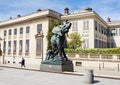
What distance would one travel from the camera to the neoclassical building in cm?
3200

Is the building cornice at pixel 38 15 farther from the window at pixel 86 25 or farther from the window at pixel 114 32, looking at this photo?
the window at pixel 114 32

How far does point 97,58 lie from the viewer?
2566 cm

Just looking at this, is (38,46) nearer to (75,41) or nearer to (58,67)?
(75,41)

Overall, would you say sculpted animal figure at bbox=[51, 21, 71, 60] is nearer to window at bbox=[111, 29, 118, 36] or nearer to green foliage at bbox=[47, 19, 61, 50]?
green foliage at bbox=[47, 19, 61, 50]

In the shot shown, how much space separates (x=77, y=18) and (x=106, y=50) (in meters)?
10.7

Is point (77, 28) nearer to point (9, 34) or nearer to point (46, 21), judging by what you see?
point (46, 21)

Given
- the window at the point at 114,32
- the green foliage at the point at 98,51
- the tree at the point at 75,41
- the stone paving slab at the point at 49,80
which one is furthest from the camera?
the window at the point at 114,32

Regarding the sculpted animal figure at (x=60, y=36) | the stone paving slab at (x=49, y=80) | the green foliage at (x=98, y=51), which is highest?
the sculpted animal figure at (x=60, y=36)

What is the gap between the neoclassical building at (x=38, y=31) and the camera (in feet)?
105

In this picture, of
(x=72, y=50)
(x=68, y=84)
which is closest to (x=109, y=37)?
(x=72, y=50)

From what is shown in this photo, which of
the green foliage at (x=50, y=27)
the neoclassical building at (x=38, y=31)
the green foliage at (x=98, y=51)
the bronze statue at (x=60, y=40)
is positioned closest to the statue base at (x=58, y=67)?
the bronze statue at (x=60, y=40)

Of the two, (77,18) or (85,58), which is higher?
(77,18)

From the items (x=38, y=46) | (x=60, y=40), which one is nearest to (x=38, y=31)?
(x=38, y=46)

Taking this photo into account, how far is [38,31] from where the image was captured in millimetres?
33312
